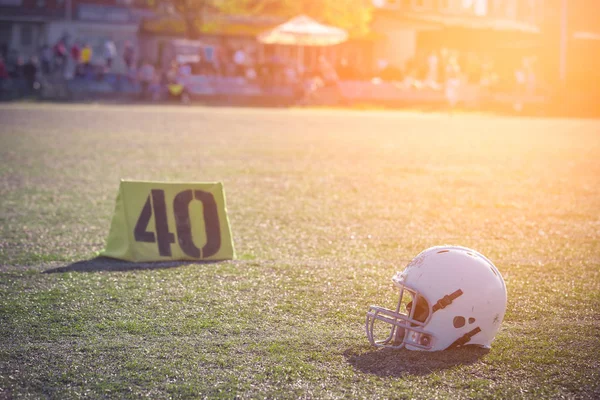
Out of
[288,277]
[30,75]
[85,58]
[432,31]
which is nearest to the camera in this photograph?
[288,277]

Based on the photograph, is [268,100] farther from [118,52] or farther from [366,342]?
[366,342]

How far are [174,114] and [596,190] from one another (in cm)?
1402

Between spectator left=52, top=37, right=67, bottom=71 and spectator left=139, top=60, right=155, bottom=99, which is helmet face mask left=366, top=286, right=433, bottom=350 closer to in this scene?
spectator left=139, top=60, right=155, bottom=99

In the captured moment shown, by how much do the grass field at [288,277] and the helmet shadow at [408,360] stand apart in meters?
0.01

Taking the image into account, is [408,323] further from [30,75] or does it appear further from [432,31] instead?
[432,31]

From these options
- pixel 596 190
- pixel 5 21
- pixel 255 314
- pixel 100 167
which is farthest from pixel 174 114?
pixel 5 21

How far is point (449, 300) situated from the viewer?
11.8 ft

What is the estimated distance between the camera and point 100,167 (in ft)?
35.8

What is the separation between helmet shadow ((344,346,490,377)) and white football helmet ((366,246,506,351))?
0.21ft

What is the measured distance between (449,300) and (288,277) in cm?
201

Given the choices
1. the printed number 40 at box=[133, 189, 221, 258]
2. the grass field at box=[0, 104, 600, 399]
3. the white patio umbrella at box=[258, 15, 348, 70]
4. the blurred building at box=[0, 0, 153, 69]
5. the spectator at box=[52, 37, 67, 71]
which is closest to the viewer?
the grass field at box=[0, 104, 600, 399]

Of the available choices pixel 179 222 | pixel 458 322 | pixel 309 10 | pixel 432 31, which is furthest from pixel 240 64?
pixel 458 322

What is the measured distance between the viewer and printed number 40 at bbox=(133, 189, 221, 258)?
18.6 ft

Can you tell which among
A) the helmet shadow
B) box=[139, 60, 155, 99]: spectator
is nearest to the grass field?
the helmet shadow
